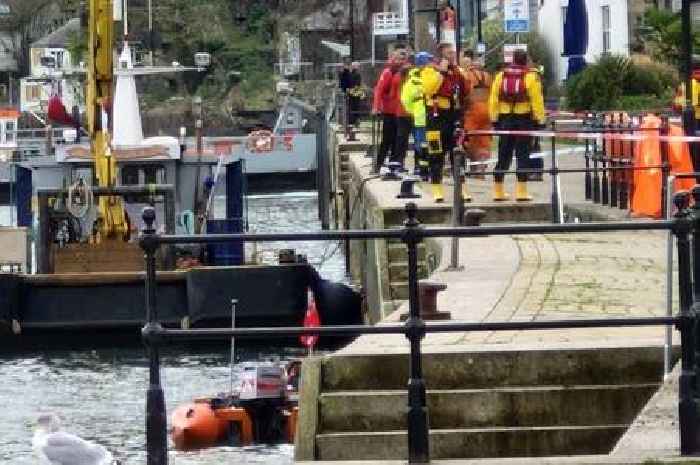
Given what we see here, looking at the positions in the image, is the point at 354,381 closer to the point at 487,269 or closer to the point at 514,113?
the point at 487,269

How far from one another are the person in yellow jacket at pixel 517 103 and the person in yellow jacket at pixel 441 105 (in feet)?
1.81

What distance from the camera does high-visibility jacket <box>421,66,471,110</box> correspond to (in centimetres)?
2388

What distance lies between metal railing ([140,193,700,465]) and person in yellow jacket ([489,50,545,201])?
1344 centimetres

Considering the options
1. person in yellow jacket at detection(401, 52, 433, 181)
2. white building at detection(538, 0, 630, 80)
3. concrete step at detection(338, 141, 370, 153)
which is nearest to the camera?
person in yellow jacket at detection(401, 52, 433, 181)

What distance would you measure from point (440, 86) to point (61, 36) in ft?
275

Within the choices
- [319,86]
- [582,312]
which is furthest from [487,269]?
[319,86]

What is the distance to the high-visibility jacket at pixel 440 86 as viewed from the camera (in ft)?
78.3

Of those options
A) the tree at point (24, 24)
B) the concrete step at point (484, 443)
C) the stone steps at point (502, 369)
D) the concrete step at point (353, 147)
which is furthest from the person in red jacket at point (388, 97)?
the tree at point (24, 24)

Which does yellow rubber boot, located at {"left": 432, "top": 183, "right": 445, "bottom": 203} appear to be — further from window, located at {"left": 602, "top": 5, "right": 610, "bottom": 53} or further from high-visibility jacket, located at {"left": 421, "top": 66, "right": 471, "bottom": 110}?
window, located at {"left": 602, "top": 5, "right": 610, "bottom": 53}

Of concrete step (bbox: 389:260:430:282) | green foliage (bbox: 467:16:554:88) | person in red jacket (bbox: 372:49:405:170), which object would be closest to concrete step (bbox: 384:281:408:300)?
concrete step (bbox: 389:260:430:282)

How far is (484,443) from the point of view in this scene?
445 inches

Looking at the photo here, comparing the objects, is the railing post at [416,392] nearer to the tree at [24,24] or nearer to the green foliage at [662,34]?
the green foliage at [662,34]

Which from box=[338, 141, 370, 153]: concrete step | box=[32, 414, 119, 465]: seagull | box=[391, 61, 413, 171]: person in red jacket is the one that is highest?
box=[391, 61, 413, 171]: person in red jacket

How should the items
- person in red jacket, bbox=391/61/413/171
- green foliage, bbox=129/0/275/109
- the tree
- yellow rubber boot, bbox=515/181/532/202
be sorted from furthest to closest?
the tree → green foliage, bbox=129/0/275/109 → person in red jacket, bbox=391/61/413/171 → yellow rubber boot, bbox=515/181/532/202
